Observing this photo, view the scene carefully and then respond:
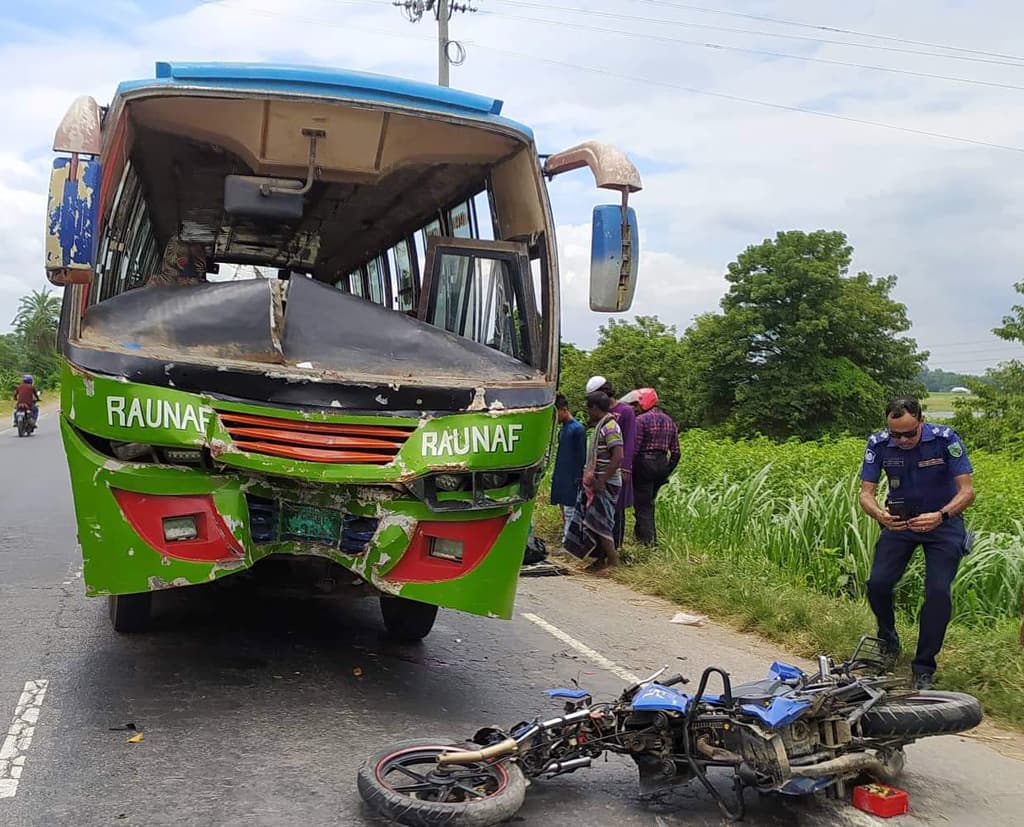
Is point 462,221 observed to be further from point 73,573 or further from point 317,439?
point 73,573

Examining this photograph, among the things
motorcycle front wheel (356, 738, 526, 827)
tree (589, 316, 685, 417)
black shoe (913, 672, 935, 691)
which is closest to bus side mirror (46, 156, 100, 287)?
motorcycle front wheel (356, 738, 526, 827)

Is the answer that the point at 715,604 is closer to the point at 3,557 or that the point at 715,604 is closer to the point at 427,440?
the point at 427,440

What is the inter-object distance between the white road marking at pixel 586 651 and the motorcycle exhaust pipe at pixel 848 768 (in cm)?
166

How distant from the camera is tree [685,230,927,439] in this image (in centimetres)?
4075

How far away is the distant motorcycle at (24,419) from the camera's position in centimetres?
2609

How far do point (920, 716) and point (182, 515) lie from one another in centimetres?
317

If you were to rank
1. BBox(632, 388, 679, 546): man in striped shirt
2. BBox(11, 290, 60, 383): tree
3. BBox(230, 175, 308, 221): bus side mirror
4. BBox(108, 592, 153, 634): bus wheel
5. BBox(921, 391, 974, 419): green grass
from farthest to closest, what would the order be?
1. BBox(11, 290, 60, 383): tree
2. BBox(921, 391, 974, 419): green grass
3. BBox(632, 388, 679, 546): man in striped shirt
4. BBox(230, 175, 308, 221): bus side mirror
5. BBox(108, 592, 153, 634): bus wheel

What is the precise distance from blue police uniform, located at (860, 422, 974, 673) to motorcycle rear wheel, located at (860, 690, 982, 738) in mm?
1249

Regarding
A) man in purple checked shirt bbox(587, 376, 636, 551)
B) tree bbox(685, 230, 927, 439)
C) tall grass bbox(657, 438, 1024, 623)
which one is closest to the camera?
tall grass bbox(657, 438, 1024, 623)

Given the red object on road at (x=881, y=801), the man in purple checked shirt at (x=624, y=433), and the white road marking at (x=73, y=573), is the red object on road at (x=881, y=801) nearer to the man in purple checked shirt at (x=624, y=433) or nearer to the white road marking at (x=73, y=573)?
the man in purple checked shirt at (x=624, y=433)

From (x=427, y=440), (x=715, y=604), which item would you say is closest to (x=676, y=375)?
(x=715, y=604)

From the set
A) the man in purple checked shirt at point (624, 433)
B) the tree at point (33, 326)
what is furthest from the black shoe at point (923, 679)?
the tree at point (33, 326)

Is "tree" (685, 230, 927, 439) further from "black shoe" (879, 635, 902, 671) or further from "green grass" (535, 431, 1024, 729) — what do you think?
"black shoe" (879, 635, 902, 671)

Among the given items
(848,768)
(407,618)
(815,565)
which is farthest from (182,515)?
(815,565)
